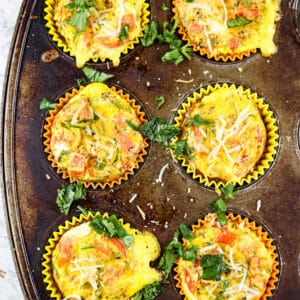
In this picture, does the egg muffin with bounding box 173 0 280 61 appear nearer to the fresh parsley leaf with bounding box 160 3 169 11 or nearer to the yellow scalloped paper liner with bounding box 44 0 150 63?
the fresh parsley leaf with bounding box 160 3 169 11

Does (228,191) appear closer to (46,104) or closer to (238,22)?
(238,22)

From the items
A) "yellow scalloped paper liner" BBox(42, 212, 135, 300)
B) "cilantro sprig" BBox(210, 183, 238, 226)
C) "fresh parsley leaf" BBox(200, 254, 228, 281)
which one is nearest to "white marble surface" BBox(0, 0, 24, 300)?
"yellow scalloped paper liner" BBox(42, 212, 135, 300)

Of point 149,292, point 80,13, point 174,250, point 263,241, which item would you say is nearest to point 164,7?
point 80,13

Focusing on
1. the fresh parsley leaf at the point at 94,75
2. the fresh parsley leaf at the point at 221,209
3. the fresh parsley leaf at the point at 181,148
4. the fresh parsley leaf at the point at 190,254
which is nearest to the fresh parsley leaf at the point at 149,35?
the fresh parsley leaf at the point at 94,75

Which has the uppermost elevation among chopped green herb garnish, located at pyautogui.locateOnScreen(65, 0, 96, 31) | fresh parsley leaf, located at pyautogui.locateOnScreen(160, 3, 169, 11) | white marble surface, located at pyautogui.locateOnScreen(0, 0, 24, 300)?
chopped green herb garnish, located at pyautogui.locateOnScreen(65, 0, 96, 31)

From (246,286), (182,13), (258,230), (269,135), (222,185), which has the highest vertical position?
(182,13)

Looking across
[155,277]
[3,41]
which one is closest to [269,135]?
[155,277]

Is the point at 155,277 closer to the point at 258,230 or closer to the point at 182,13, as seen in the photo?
the point at 258,230
